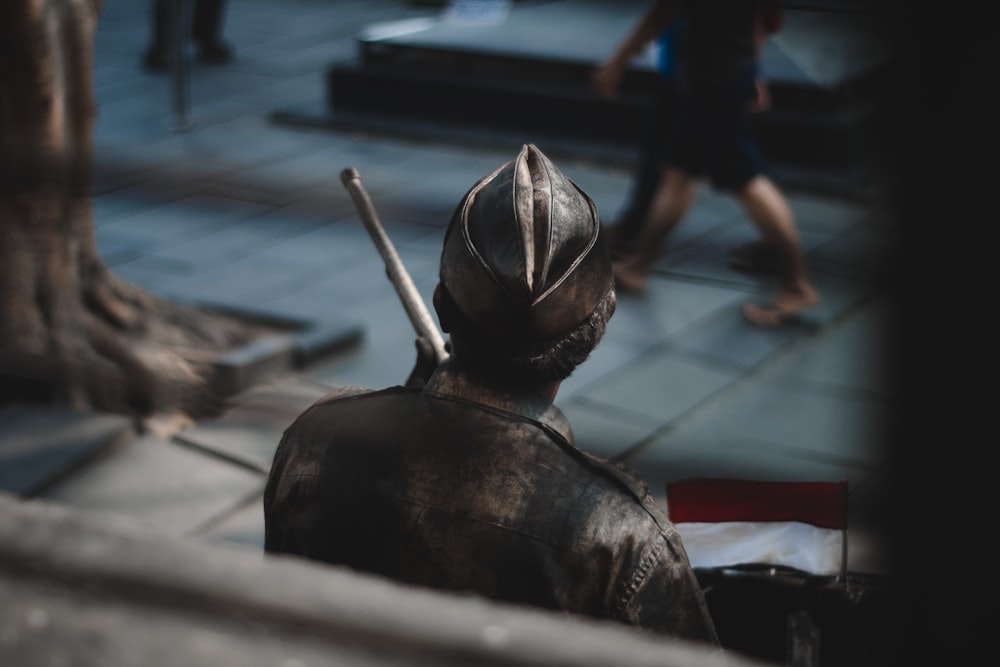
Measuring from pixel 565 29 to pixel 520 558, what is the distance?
7.19 m

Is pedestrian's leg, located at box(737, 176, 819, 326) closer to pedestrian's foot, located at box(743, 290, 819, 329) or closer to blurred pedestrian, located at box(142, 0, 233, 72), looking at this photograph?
pedestrian's foot, located at box(743, 290, 819, 329)

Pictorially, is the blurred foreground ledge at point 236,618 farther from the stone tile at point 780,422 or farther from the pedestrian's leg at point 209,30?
the pedestrian's leg at point 209,30

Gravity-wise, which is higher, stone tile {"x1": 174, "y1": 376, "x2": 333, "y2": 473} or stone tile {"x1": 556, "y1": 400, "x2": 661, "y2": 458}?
stone tile {"x1": 556, "y1": 400, "x2": 661, "y2": 458}

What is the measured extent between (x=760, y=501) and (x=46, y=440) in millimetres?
2659

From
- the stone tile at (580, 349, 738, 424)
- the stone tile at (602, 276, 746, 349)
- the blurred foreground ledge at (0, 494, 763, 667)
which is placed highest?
the blurred foreground ledge at (0, 494, 763, 667)

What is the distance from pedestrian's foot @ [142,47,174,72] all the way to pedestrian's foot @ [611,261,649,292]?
527 centimetres

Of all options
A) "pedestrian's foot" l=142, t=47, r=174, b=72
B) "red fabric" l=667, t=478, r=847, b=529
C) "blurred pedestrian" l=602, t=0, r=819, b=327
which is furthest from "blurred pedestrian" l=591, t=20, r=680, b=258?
"pedestrian's foot" l=142, t=47, r=174, b=72

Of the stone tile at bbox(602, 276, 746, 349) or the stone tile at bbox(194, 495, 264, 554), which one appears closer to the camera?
the stone tile at bbox(194, 495, 264, 554)

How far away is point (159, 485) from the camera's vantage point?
3760 millimetres

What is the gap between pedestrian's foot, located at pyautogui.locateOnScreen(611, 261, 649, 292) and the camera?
5387 mm

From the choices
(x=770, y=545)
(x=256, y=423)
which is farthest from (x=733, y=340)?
(x=770, y=545)

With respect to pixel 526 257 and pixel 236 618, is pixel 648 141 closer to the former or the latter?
pixel 526 257

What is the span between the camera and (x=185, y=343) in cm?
448

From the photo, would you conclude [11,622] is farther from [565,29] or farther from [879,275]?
[565,29]
